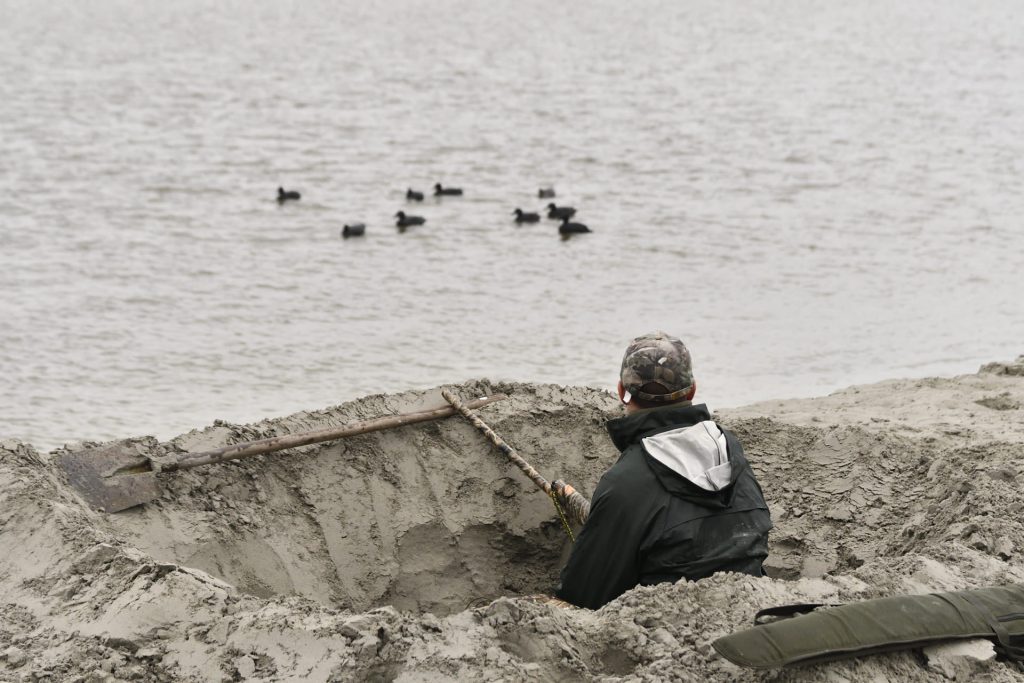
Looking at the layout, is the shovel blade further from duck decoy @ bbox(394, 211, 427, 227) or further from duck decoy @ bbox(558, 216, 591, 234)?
duck decoy @ bbox(558, 216, 591, 234)

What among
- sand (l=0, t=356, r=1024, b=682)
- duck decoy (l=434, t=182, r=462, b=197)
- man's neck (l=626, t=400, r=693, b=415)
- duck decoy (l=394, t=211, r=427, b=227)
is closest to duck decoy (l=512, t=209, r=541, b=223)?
duck decoy (l=394, t=211, r=427, b=227)

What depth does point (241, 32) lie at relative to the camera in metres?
25.8

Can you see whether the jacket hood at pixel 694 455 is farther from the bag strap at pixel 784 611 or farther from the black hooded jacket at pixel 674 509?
the bag strap at pixel 784 611

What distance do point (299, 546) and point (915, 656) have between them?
2.81 meters

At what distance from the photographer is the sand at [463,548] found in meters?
3.52

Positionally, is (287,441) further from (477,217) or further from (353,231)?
(477,217)

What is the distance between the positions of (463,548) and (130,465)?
1583mm

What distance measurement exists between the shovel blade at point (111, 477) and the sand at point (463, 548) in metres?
0.07

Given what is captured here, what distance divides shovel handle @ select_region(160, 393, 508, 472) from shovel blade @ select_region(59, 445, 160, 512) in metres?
0.09

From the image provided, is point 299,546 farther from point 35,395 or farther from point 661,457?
point 35,395

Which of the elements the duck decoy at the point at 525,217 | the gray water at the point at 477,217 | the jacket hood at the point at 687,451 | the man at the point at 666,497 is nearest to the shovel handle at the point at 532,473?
the man at the point at 666,497

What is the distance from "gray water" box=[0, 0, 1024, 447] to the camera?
29.1ft

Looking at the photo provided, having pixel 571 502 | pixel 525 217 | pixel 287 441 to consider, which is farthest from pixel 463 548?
pixel 525 217

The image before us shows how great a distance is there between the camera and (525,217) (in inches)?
492
